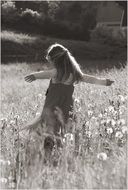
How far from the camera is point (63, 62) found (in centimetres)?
593

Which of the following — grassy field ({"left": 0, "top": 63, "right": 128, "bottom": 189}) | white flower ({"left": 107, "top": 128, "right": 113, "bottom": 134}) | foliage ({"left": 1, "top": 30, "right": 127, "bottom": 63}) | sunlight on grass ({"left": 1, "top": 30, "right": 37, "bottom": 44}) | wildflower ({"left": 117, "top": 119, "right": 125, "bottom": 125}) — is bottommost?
foliage ({"left": 1, "top": 30, "right": 127, "bottom": 63})

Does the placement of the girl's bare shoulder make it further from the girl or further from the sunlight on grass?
the sunlight on grass

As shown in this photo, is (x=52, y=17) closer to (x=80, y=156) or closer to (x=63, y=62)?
(x=63, y=62)

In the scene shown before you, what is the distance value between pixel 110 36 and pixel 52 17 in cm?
540

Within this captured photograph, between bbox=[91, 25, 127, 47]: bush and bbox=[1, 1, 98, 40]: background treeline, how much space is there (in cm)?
118

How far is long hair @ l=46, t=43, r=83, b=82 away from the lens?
5.90m

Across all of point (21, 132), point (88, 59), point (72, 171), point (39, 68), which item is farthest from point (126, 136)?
point (88, 59)

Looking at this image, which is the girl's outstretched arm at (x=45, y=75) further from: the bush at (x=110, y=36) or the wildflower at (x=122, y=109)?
the bush at (x=110, y=36)

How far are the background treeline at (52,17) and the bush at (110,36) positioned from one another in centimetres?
118

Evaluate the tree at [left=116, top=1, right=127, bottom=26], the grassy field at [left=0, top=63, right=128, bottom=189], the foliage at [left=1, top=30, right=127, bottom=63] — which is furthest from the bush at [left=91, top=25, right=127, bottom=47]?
the grassy field at [left=0, top=63, right=128, bottom=189]

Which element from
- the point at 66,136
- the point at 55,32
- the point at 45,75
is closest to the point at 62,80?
the point at 45,75

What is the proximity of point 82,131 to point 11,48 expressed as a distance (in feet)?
77.3

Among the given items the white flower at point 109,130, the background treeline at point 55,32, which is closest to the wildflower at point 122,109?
the white flower at point 109,130

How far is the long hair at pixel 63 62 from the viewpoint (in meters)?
5.90
